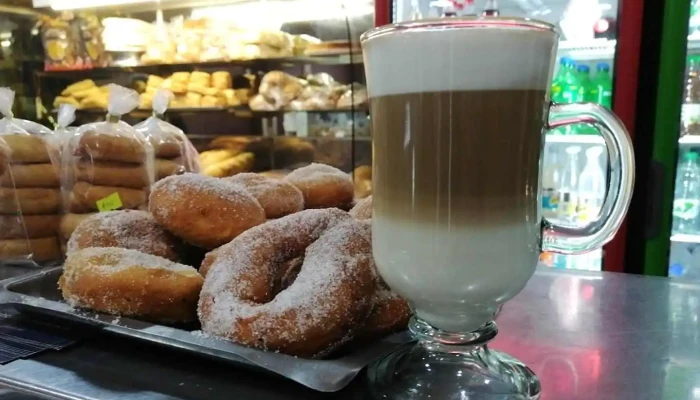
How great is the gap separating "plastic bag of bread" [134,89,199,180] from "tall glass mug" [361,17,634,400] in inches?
30.2

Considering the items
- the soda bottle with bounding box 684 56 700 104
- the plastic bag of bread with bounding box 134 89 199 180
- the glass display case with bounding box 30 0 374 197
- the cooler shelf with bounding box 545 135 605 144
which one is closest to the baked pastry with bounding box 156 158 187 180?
the plastic bag of bread with bounding box 134 89 199 180

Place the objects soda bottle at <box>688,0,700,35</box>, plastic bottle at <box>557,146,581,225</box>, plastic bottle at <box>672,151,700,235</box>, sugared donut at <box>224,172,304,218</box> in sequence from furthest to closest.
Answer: plastic bottle at <box>557,146,581,225</box> < plastic bottle at <box>672,151,700,235</box> < soda bottle at <box>688,0,700,35</box> < sugared donut at <box>224,172,304,218</box>

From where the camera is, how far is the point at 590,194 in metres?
2.25

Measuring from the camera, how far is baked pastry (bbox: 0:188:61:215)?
1.04 meters


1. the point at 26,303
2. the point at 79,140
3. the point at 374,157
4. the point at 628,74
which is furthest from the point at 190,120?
the point at 374,157

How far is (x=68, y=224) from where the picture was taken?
1.06 meters

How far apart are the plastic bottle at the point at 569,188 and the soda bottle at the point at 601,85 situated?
0.80 feet

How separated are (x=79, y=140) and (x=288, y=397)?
0.78 m

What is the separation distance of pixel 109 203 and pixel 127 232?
33 cm

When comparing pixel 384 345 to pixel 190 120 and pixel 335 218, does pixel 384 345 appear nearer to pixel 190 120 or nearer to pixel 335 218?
pixel 335 218


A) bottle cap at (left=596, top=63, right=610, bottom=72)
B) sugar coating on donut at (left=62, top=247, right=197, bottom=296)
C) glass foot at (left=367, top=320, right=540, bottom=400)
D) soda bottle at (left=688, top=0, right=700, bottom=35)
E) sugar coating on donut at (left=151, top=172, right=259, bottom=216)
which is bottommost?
glass foot at (left=367, top=320, right=540, bottom=400)

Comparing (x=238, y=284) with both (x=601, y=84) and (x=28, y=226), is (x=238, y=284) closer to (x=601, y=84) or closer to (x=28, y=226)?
(x=28, y=226)

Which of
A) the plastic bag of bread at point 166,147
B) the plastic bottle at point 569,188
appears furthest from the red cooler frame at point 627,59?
the plastic bag of bread at point 166,147

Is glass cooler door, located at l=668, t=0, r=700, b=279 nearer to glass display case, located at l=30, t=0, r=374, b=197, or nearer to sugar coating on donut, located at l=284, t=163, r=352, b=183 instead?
glass display case, located at l=30, t=0, r=374, b=197
